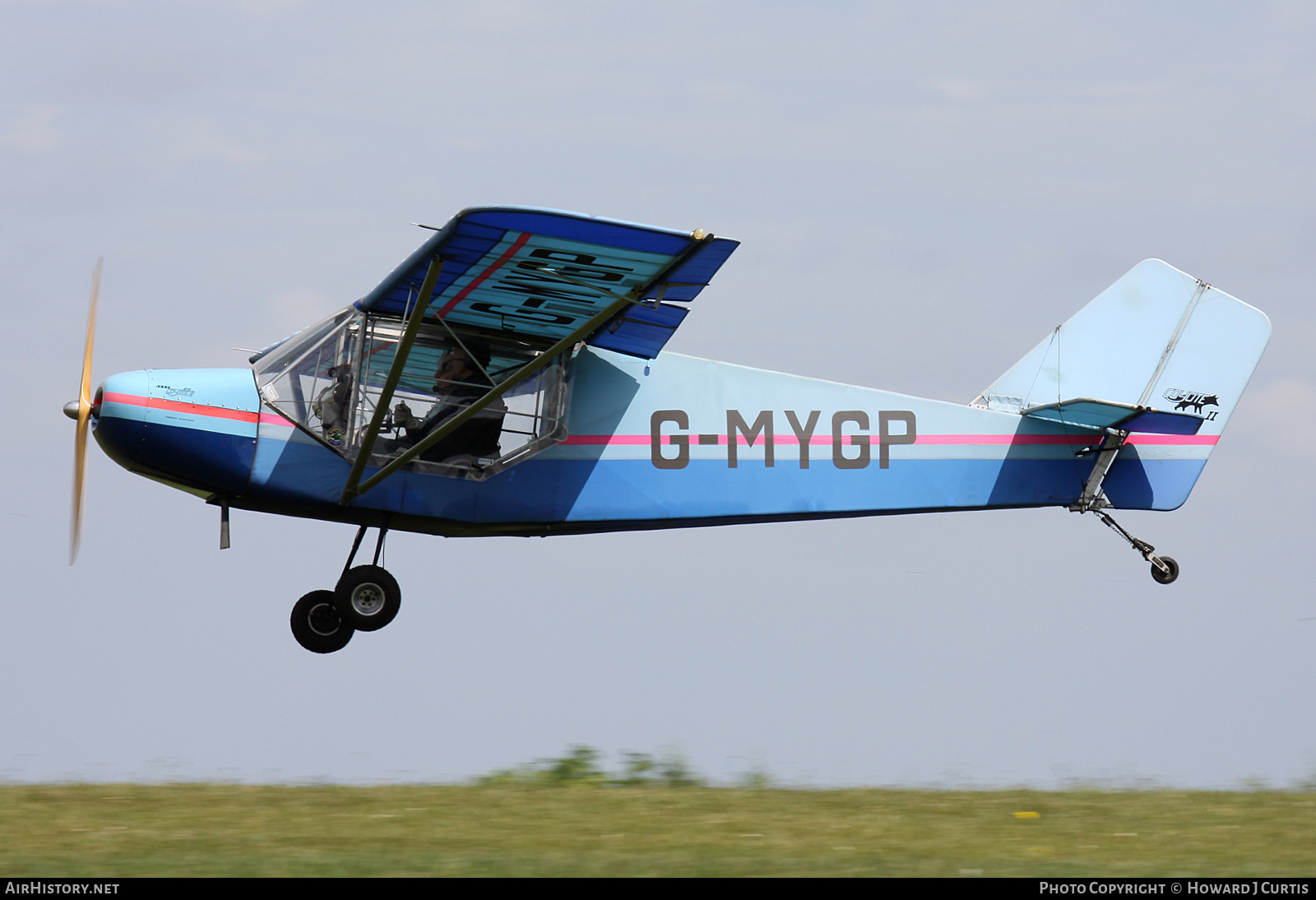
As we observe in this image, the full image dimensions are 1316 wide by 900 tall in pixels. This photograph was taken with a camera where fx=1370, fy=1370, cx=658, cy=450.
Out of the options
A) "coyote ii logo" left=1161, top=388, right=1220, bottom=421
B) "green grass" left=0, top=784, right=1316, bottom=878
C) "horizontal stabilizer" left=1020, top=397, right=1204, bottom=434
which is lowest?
"green grass" left=0, top=784, right=1316, bottom=878

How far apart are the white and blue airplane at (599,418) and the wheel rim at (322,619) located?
0.02m

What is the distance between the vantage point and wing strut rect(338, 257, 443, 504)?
30.0 ft

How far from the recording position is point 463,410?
10375 mm

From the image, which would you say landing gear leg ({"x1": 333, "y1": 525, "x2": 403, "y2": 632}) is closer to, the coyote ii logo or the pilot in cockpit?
the pilot in cockpit

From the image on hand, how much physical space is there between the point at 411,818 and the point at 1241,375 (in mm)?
8518

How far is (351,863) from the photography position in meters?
6.15

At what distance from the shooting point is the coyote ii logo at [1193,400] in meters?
12.1

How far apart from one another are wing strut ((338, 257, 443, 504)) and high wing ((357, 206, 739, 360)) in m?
0.16

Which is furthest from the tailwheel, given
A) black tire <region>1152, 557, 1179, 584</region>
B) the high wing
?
the high wing

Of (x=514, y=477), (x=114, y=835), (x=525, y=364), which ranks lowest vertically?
(x=114, y=835)

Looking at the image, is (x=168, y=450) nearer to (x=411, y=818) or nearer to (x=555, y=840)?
(x=411, y=818)

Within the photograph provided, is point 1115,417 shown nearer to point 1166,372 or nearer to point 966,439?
point 1166,372

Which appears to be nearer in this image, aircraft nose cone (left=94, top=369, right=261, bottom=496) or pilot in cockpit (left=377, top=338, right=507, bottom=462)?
aircraft nose cone (left=94, top=369, right=261, bottom=496)
